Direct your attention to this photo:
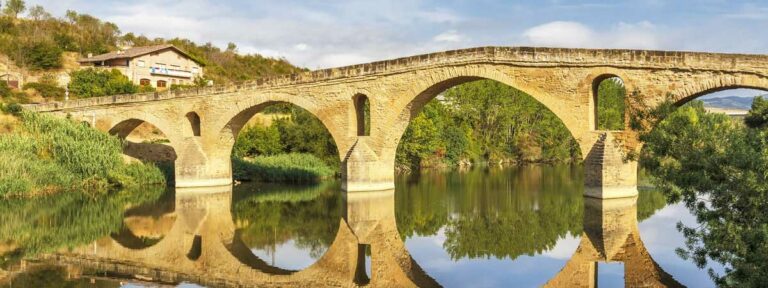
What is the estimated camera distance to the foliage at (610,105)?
44.0 m

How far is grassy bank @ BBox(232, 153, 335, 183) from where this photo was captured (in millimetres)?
28547

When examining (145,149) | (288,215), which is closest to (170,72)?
(145,149)

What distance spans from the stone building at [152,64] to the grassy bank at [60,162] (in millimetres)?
21762

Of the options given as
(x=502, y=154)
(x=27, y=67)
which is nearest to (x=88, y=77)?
(x=27, y=67)

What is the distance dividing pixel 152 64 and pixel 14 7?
1955cm

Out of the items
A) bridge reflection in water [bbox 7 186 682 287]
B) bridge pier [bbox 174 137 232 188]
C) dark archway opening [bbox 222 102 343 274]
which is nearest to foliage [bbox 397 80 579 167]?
dark archway opening [bbox 222 102 343 274]

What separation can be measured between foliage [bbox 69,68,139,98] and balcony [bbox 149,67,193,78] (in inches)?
177

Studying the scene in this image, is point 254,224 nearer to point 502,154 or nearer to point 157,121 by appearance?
point 157,121

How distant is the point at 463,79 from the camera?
21.4 metres

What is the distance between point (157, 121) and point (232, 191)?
5276 mm

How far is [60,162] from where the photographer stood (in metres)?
23.6

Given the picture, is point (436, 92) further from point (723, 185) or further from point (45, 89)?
point (45, 89)

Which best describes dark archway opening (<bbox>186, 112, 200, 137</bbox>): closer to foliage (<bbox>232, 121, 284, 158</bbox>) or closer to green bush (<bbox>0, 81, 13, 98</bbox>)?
foliage (<bbox>232, 121, 284, 158</bbox>)

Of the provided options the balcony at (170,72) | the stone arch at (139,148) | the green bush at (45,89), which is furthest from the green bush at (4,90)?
the stone arch at (139,148)
